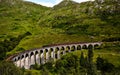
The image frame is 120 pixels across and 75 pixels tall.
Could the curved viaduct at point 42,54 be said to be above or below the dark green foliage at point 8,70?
below

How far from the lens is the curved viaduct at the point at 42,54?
526 ft

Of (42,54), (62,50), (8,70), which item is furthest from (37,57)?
(8,70)

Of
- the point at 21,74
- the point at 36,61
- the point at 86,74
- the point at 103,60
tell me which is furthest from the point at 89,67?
the point at 36,61

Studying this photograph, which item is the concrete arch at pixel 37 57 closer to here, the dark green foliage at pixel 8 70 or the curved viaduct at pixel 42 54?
the curved viaduct at pixel 42 54

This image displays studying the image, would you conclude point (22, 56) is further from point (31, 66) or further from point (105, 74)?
point (105, 74)

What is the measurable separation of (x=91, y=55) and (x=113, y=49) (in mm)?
30568

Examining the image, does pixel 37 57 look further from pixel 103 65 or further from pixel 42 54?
pixel 103 65

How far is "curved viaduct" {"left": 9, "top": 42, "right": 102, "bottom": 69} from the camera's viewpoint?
160 meters

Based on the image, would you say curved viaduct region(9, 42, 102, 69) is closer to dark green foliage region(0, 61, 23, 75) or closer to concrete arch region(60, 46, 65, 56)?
concrete arch region(60, 46, 65, 56)

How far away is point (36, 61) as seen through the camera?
166 meters

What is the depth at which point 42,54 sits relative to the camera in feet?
571

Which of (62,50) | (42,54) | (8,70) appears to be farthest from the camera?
(62,50)

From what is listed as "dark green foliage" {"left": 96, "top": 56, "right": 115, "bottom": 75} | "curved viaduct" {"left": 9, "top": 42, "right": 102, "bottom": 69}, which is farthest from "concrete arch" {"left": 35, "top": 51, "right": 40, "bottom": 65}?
"dark green foliage" {"left": 96, "top": 56, "right": 115, "bottom": 75}

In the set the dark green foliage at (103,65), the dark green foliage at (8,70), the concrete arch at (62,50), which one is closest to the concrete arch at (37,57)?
the concrete arch at (62,50)
